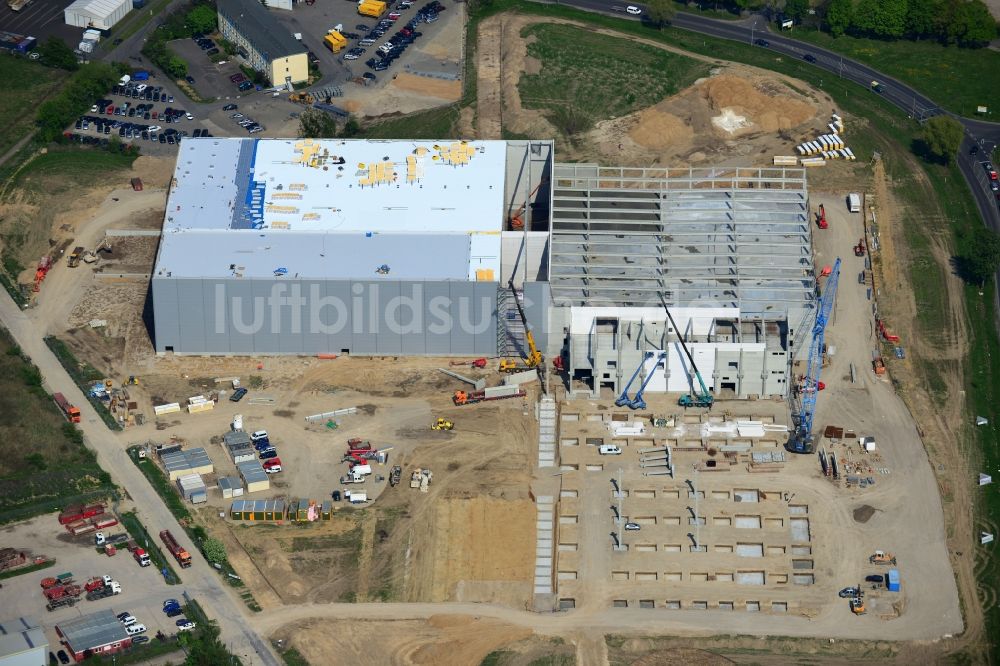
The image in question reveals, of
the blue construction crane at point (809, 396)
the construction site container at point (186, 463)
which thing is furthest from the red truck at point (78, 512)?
the blue construction crane at point (809, 396)

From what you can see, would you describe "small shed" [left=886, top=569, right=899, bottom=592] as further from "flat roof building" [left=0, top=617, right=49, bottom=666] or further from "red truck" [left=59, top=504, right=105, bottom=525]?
"flat roof building" [left=0, top=617, right=49, bottom=666]

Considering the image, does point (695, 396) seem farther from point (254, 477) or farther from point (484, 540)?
point (254, 477)

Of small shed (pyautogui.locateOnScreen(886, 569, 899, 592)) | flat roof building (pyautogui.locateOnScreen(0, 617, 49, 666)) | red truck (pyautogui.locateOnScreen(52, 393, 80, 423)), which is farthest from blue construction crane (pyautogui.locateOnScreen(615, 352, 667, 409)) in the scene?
flat roof building (pyautogui.locateOnScreen(0, 617, 49, 666))

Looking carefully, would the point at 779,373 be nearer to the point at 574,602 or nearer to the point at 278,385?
the point at 574,602

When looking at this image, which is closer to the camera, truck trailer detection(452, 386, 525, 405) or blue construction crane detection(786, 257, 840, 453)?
blue construction crane detection(786, 257, 840, 453)

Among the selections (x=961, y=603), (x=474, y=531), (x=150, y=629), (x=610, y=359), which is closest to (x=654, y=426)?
(x=610, y=359)


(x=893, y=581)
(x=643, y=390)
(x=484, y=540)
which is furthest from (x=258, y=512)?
(x=893, y=581)

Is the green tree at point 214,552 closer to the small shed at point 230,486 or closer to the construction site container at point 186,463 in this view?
the small shed at point 230,486
